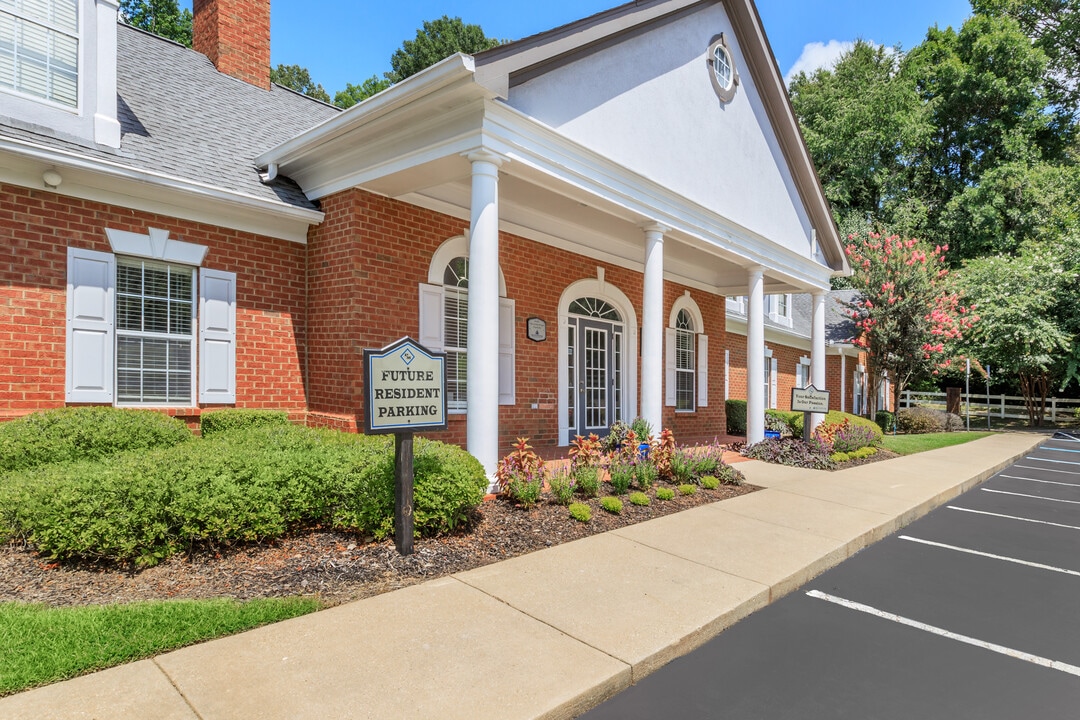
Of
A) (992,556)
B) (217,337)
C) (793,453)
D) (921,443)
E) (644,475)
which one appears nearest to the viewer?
(992,556)

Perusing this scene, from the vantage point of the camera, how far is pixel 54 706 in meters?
2.68

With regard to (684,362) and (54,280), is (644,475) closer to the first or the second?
(54,280)

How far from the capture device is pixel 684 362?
1494 centimetres

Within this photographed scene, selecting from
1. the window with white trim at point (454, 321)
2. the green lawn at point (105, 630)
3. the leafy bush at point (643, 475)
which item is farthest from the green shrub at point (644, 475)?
the green lawn at point (105, 630)

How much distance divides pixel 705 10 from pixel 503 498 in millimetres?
9143

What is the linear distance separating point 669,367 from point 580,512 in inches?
330

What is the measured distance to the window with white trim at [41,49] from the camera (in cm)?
647

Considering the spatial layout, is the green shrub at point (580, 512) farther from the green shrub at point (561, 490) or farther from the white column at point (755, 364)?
the white column at point (755, 364)

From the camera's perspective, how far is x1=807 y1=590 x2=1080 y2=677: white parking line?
143 inches

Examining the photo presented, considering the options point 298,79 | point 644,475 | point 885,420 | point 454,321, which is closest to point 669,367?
point 454,321

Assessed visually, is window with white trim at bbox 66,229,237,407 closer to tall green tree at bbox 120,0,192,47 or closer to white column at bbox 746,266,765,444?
white column at bbox 746,266,765,444

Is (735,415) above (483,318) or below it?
below

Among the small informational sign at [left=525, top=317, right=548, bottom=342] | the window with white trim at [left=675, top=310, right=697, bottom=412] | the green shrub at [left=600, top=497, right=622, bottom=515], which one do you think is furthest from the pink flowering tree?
the green shrub at [left=600, top=497, right=622, bottom=515]

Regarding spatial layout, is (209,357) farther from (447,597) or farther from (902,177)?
(902,177)
